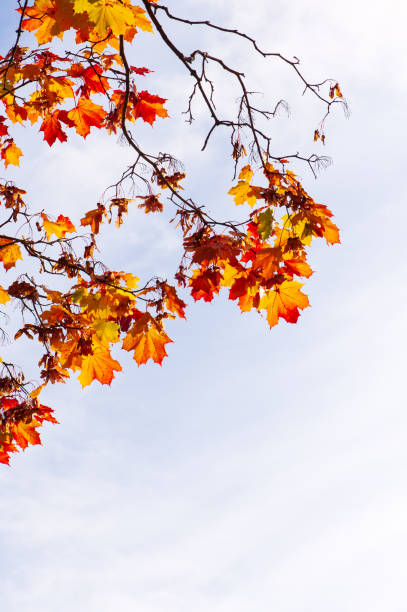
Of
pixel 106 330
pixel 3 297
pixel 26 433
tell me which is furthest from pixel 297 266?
pixel 26 433

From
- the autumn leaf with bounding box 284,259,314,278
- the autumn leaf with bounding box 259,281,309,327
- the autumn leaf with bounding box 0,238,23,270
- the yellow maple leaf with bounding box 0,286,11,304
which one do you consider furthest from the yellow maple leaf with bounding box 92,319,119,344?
the autumn leaf with bounding box 284,259,314,278

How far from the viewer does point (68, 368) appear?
18.5 feet

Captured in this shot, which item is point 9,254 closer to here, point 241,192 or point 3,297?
point 3,297

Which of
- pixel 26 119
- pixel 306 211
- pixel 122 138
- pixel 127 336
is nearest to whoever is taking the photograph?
pixel 306 211

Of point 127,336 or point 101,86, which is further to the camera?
point 101,86

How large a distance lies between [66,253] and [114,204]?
0.78 meters

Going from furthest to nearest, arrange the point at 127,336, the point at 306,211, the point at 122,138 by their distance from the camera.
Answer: the point at 122,138
the point at 127,336
the point at 306,211

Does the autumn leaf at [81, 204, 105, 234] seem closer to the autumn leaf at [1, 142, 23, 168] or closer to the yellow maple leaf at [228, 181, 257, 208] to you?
the autumn leaf at [1, 142, 23, 168]

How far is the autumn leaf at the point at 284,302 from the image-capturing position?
16.8ft

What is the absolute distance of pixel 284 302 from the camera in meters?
5.17

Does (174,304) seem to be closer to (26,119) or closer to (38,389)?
(38,389)

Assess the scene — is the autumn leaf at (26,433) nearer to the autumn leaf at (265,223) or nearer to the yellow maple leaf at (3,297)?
the yellow maple leaf at (3,297)

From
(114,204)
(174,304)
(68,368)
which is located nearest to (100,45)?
(114,204)

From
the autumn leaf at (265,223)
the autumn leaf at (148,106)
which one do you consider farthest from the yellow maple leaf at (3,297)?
the autumn leaf at (265,223)
